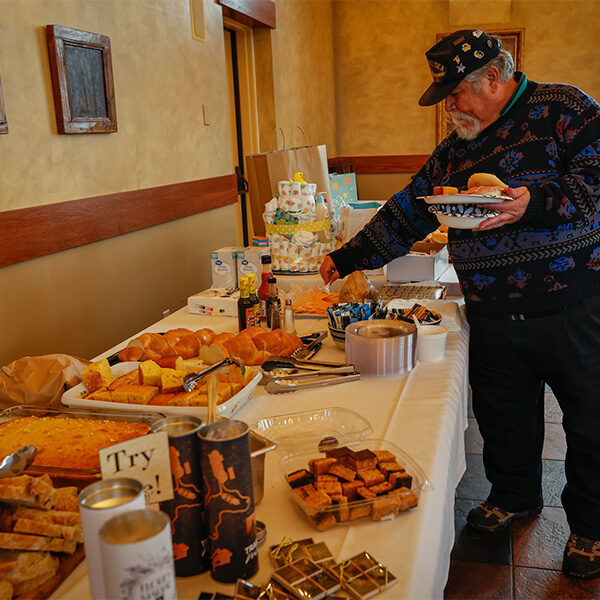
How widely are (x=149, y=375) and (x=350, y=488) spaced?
2.03 feet

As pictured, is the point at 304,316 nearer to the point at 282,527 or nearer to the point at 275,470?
the point at 275,470

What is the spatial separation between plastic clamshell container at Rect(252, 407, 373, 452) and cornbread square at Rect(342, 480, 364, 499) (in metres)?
0.19

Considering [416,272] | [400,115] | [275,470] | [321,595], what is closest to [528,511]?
[416,272]

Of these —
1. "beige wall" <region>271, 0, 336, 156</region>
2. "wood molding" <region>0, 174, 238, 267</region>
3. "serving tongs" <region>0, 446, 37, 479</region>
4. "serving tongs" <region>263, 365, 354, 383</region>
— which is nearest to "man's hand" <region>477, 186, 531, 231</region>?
"serving tongs" <region>263, 365, 354, 383</region>

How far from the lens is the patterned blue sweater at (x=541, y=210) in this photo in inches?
68.0

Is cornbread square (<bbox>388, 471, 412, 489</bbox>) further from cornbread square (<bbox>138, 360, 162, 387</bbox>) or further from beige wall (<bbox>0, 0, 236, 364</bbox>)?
beige wall (<bbox>0, 0, 236, 364</bbox>)

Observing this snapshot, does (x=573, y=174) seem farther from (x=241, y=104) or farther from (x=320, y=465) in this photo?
(x=241, y=104)

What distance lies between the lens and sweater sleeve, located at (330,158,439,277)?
2.26m

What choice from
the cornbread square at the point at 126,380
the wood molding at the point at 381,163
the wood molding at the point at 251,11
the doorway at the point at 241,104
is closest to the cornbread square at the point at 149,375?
the cornbread square at the point at 126,380

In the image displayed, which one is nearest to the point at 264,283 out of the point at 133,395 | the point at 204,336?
the point at 204,336

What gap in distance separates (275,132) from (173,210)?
177 cm

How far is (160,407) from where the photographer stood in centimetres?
137

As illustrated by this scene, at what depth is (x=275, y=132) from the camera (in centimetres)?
479

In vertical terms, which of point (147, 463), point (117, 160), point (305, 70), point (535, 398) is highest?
point (305, 70)
